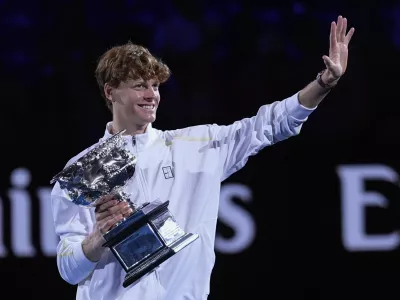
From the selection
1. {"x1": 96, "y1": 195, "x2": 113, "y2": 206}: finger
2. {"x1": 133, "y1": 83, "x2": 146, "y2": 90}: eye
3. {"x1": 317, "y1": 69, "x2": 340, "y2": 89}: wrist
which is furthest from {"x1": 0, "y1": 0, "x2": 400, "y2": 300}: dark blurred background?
{"x1": 96, "y1": 195, "x2": 113, "y2": 206}: finger

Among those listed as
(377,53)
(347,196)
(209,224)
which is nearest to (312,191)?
(347,196)

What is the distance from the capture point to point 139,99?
244 cm

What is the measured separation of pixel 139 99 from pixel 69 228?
0.46 m

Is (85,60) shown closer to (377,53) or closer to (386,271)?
(377,53)

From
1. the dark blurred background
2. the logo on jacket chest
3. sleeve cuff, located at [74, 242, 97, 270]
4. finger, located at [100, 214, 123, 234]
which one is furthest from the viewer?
the dark blurred background

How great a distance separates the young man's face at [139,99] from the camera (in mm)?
2439

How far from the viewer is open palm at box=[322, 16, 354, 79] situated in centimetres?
231

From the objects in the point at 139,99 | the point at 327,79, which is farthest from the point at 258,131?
the point at 139,99

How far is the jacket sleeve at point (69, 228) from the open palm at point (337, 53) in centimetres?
87

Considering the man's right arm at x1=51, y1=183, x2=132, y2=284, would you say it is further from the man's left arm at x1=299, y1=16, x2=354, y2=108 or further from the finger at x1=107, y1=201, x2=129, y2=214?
the man's left arm at x1=299, y1=16, x2=354, y2=108

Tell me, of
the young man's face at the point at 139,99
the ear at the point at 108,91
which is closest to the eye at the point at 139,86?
the young man's face at the point at 139,99

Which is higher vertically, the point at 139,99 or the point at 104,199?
the point at 139,99

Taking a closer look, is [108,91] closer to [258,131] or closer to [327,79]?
[258,131]

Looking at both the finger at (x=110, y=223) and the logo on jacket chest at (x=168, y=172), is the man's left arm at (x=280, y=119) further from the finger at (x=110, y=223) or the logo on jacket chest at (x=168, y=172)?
the finger at (x=110, y=223)
